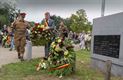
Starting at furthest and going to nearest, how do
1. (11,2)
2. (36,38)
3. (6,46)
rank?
(11,2)
(6,46)
(36,38)

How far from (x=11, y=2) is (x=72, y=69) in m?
34.8

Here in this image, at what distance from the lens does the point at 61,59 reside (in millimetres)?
9586

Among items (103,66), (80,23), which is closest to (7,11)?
(80,23)

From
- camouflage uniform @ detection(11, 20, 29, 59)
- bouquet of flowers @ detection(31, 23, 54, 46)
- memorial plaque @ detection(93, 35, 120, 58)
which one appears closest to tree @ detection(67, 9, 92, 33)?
camouflage uniform @ detection(11, 20, 29, 59)

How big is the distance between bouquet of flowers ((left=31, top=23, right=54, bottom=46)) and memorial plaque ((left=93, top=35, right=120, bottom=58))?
1.88 metres

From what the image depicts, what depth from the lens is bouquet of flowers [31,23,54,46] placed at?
12078mm

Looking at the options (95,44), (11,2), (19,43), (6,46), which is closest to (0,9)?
(11,2)

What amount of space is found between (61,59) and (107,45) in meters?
1.72

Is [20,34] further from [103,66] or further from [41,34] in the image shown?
[103,66]

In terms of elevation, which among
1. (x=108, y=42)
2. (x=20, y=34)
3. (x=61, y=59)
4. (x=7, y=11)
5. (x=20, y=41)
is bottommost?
(x=61, y=59)

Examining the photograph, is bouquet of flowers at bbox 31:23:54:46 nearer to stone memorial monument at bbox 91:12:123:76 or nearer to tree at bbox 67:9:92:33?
stone memorial monument at bbox 91:12:123:76

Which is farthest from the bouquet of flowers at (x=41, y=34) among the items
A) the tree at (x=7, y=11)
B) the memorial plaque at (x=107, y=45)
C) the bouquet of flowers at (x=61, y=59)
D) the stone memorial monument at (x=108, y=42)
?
the tree at (x=7, y=11)

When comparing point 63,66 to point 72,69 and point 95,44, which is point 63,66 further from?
point 95,44

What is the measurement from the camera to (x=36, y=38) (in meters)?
12.4
